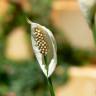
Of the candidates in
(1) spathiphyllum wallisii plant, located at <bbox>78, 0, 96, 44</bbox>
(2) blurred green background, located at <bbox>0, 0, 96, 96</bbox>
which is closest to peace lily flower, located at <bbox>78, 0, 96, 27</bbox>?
(1) spathiphyllum wallisii plant, located at <bbox>78, 0, 96, 44</bbox>

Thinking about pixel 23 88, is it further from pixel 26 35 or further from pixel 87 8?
pixel 87 8

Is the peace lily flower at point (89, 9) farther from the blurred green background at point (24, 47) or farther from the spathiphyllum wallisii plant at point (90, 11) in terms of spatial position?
the blurred green background at point (24, 47)

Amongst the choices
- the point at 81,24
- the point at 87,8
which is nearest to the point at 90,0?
the point at 87,8

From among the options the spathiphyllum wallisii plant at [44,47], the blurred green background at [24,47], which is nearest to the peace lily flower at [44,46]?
the spathiphyllum wallisii plant at [44,47]

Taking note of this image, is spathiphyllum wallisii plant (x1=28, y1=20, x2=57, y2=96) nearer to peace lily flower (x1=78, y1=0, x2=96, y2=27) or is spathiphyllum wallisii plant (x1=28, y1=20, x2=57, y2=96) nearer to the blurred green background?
peace lily flower (x1=78, y1=0, x2=96, y2=27)

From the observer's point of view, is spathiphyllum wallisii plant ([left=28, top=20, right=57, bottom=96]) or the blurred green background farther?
the blurred green background

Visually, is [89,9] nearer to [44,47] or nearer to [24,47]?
[44,47]

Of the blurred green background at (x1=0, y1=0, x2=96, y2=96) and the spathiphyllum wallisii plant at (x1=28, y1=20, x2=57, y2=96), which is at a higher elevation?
the spathiphyllum wallisii plant at (x1=28, y1=20, x2=57, y2=96)
